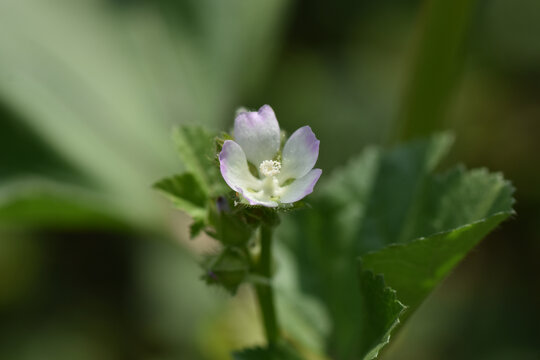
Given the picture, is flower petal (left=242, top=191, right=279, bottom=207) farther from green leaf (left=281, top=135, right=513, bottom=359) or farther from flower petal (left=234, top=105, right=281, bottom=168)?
green leaf (left=281, top=135, right=513, bottom=359)

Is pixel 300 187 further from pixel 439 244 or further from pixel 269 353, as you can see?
pixel 269 353

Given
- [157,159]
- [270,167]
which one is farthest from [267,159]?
[157,159]

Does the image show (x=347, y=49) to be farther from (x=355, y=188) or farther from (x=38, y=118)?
(x=355, y=188)

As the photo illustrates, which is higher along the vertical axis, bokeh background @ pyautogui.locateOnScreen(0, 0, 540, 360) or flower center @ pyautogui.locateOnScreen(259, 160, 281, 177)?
bokeh background @ pyautogui.locateOnScreen(0, 0, 540, 360)

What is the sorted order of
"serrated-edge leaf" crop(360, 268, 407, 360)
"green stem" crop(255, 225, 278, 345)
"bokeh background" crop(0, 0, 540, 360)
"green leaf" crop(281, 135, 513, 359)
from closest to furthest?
"serrated-edge leaf" crop(360, 268, 407, 360) → "green stem" crop(255, 225, 278, 345) → "green leaf" crop(281, 135, 513, 359) → "bokeh background" crop(0, 0, 540, 360)

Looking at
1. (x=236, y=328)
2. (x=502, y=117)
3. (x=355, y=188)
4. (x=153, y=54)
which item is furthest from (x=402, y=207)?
(x=502, y=117)

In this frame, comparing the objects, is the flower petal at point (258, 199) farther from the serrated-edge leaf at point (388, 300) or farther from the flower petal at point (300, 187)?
the serrated-edge leaf at point (388, 300)

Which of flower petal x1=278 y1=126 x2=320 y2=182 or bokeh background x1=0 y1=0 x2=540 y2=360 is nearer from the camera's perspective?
flower petal x1=278 y1=126 x2=320 y2=182

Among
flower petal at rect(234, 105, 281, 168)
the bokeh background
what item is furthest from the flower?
the bokeh background
